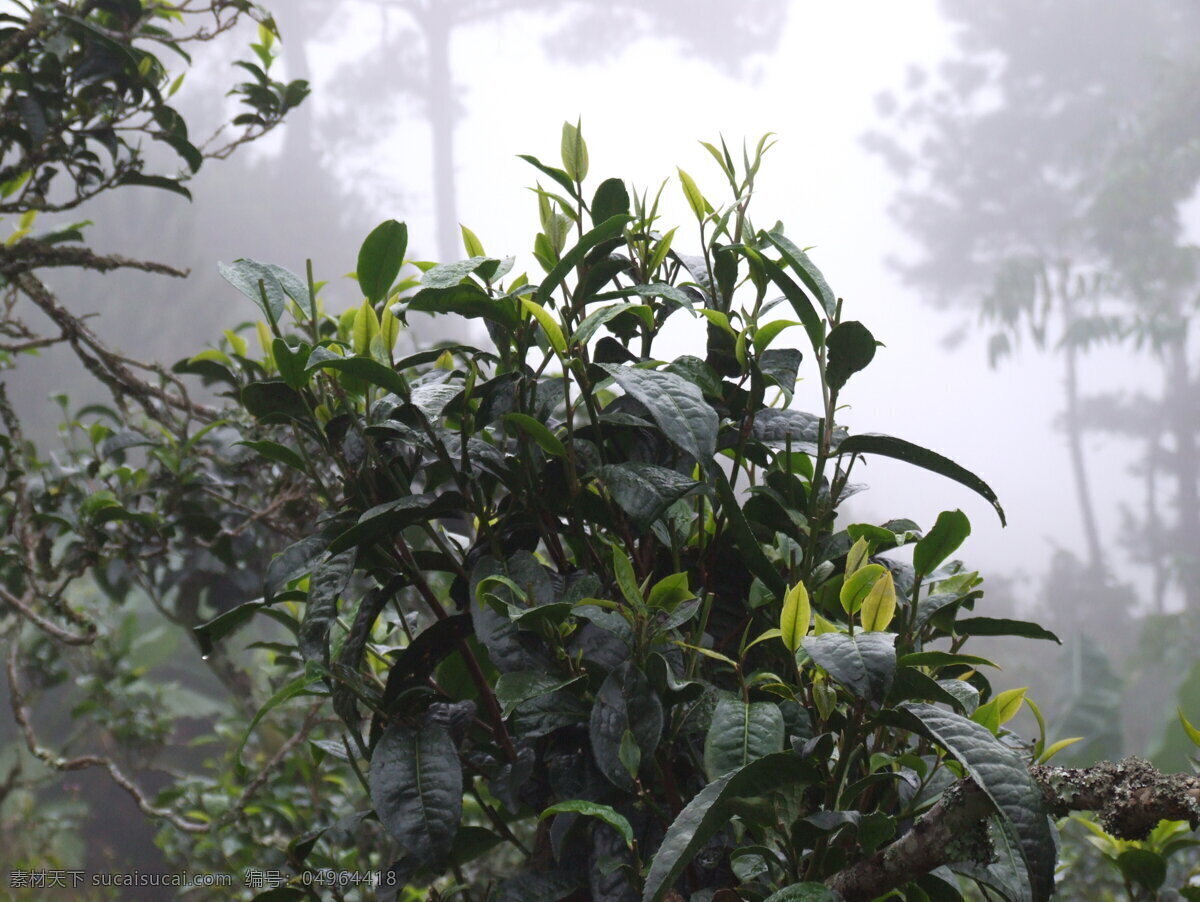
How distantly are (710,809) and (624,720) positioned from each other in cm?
10

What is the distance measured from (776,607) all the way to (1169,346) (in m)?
4.55

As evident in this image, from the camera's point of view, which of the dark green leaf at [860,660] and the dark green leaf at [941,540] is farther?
the dark green leaf at [941,540]

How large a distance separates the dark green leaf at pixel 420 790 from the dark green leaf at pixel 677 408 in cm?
25

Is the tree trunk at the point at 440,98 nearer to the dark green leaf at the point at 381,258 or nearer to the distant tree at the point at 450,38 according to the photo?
the distant tree at the point at 450,38

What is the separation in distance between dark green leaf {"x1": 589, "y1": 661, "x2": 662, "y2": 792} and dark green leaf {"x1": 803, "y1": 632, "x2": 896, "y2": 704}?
0.35ft

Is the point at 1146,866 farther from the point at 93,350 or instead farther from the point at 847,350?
the point at 93,350

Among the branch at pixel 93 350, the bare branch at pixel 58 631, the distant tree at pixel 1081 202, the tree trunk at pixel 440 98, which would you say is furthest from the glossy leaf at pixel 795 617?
the tree trunk at pixel 440 98

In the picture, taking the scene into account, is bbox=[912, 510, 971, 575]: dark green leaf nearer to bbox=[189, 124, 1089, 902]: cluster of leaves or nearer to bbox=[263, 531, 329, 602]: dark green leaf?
bbox=[189, 124, 1089, 902]: cluster of leaves

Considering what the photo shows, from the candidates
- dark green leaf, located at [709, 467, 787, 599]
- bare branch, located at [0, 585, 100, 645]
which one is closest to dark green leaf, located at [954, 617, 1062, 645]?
dark green leaf, located at [709, 467, 787, 599]

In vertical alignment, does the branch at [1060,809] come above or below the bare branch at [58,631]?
below

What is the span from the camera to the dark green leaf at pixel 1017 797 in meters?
0.37

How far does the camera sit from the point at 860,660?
0.39m

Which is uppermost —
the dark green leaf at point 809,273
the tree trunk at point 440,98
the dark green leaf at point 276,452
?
the tree trunk at point 440,98

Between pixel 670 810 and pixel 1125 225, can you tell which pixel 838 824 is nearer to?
pixel 670 810
